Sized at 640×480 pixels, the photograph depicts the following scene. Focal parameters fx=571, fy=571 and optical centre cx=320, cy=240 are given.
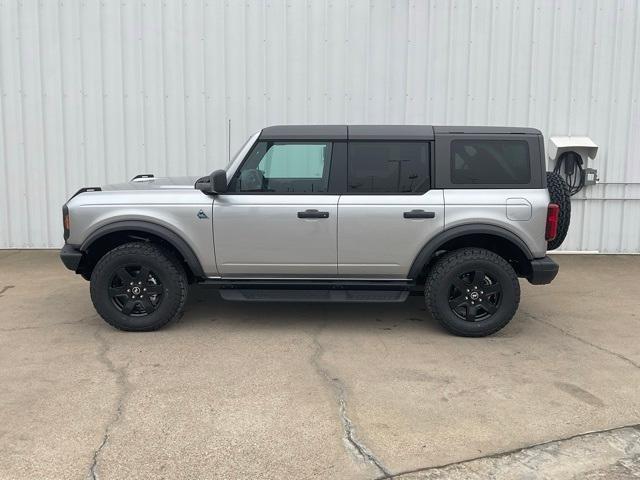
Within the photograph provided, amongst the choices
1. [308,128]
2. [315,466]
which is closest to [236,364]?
[315,466]

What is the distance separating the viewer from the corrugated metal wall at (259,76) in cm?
816

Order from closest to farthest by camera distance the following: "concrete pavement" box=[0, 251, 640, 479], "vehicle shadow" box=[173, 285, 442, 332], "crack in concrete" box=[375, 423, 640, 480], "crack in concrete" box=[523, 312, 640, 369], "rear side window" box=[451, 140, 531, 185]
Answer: "crack in concrete" box=[375, 423, 640, 480] → "concrete pavement" box=[0, 251, 640, 479] → "crack in concrete" box=[523, 312, 640, 369] → "rear side window" box=[451, 140, 531, 185] → "vehicle shadow" box=[173, 285, 442, 332]

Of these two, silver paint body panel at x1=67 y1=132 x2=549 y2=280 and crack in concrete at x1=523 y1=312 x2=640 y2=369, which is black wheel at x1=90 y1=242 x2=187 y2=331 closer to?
silver paint body panel at x1=67 y1=132 x2=549 y2=280

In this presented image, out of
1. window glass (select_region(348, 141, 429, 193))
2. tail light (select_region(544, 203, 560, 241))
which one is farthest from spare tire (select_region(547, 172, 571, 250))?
window glass (select_region(348, 141, 429, 193))

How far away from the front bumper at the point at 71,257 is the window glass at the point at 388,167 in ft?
7.78

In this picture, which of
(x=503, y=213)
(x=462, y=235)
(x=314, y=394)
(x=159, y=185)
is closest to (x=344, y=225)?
(x=462, y=235)

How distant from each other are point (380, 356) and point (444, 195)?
1439mm

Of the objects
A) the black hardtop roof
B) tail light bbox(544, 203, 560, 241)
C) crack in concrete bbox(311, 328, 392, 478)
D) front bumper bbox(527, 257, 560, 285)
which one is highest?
the black hardtop roof

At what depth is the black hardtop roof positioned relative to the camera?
489 centimetres

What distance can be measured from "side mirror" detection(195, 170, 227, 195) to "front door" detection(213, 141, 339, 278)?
91mm

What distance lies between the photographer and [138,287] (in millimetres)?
4871

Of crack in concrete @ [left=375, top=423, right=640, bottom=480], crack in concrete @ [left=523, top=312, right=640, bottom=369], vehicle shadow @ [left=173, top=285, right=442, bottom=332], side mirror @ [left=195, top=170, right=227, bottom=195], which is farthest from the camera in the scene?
vehicle shadow @ [left=173, top=285, right=442, bottom=332]

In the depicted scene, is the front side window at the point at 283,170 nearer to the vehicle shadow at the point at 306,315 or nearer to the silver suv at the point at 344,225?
the silver suv at the point at 344,225

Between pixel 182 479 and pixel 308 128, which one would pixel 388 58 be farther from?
pixel 182 479
